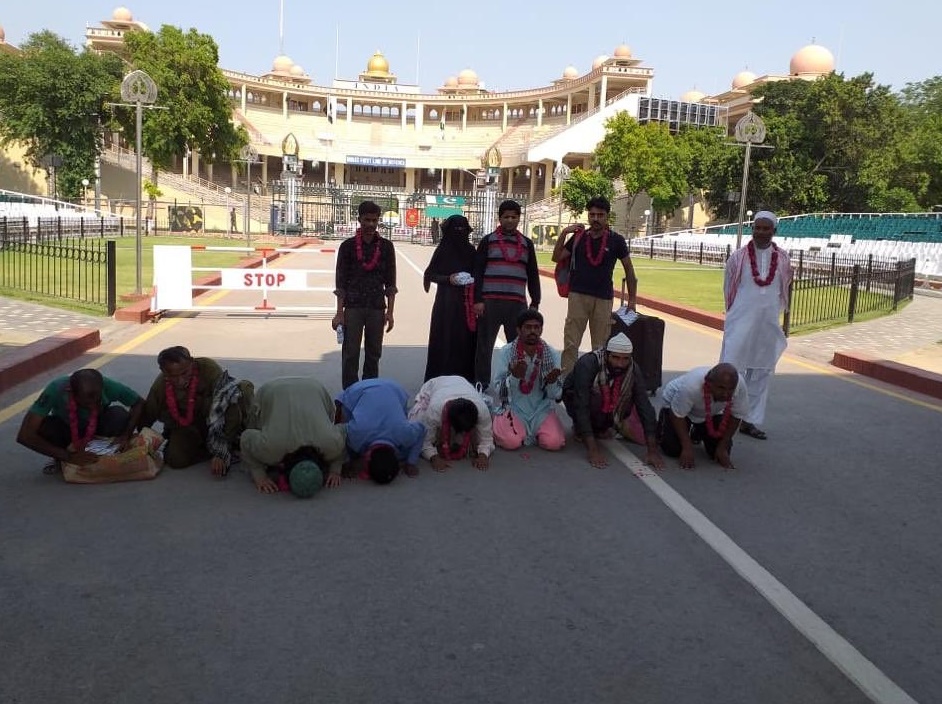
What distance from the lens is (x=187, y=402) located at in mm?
5199

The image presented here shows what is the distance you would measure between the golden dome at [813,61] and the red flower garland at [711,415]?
70.7m

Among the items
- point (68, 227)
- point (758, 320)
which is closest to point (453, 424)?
point (758, 320)

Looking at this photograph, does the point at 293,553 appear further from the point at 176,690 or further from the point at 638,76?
the point at 638,76

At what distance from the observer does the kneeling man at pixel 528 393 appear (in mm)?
6023

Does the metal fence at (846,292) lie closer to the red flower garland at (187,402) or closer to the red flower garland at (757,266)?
the red flower garland at (757,266)

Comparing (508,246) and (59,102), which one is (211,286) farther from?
(59,102)

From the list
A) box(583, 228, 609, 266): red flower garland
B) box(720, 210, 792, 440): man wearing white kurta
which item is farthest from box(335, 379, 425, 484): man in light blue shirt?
box(720, 210, 792, 440): man wearing white kurta

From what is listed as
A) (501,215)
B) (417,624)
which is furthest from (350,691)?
(501,215)

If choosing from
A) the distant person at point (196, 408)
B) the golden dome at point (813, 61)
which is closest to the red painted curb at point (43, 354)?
the distant person at point (196, 408)

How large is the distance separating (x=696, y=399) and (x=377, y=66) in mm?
101813

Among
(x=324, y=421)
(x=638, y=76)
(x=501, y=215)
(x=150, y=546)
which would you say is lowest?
(x=150, y=546)

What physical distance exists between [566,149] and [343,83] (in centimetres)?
3421

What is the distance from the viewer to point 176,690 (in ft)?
9.32

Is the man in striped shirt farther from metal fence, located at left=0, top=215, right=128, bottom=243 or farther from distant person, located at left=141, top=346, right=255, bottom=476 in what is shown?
metal fence, located at left=0, top=215, right=128, bottom=243
